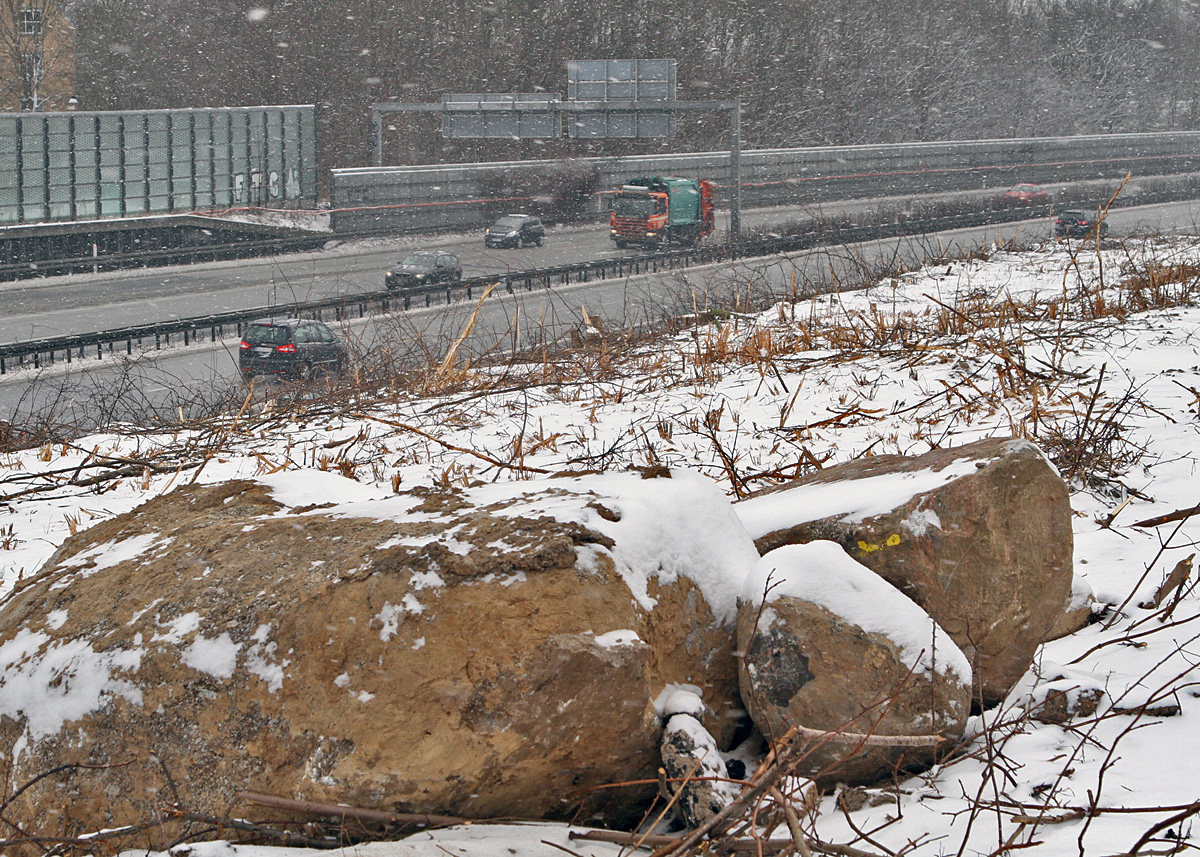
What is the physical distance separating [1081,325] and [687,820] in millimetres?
7868

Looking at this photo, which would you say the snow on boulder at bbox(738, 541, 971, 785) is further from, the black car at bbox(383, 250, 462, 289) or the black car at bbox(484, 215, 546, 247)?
the black car at bbox(484, 215, 546, 247)

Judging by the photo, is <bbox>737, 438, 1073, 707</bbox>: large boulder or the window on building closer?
<bbox>737, 438, 1073, 707</bbox>: large boulder

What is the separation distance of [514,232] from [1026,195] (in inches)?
881

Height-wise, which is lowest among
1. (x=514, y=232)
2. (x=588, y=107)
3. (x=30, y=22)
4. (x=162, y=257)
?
(x=162, y=257)

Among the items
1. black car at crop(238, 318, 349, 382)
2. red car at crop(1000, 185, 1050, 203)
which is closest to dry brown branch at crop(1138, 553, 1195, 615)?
black car at crop(238, 318, 349, 382)

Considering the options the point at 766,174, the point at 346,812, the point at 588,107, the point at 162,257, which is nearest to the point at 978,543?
the point at 346,812

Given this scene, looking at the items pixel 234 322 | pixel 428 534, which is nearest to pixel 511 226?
pixel 234 322

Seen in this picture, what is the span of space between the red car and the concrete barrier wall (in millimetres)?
6276

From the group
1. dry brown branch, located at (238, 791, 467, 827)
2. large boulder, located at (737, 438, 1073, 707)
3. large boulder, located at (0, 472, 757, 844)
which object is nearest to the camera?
dry brown branch, located at (238, 791, 467, 827)

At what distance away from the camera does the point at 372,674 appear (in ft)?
8.39

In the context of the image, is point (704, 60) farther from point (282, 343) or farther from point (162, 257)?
point (282, 343)

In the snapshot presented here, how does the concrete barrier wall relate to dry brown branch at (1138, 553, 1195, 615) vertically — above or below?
above

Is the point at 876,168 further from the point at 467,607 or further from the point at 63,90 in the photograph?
the point at 467,607

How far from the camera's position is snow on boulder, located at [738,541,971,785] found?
107 inches
